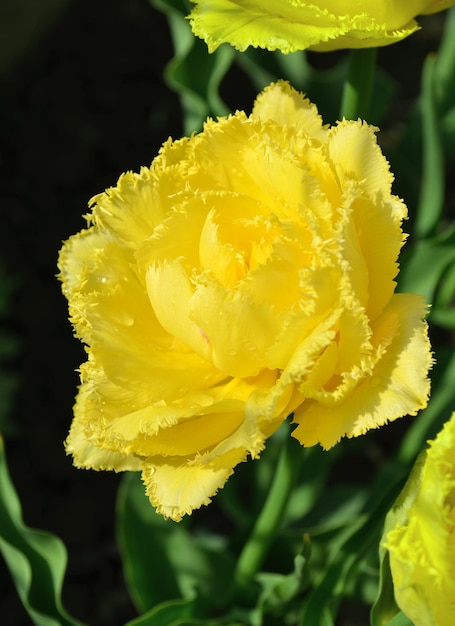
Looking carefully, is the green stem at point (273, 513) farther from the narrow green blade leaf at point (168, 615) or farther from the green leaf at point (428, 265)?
the green leaf at point (428, 265)

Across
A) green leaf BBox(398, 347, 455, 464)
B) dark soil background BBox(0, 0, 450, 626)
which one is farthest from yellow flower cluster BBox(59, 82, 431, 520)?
dark soil background BBox(0, 0, 450, 626)

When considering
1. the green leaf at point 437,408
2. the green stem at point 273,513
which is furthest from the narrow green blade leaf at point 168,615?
the green leaf at point 437,408

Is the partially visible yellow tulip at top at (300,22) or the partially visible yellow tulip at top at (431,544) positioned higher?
the partially visible yellow tulip at top at (300,22)

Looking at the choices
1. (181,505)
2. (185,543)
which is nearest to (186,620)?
(185,543)

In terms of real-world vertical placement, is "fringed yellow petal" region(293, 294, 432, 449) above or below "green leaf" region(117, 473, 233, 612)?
above

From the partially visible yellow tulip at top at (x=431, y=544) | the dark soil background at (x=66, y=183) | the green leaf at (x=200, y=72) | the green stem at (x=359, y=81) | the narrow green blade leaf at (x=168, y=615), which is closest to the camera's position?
the partially visible yellow tulip at top at (x=431, y=544)

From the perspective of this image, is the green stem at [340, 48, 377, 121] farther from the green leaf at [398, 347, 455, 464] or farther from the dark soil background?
the dark soil background

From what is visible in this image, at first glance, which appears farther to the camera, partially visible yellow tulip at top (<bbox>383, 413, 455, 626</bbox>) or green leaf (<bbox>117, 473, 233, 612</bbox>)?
green leaf (<bbox>117, 473, 233, 612</bbox>)
